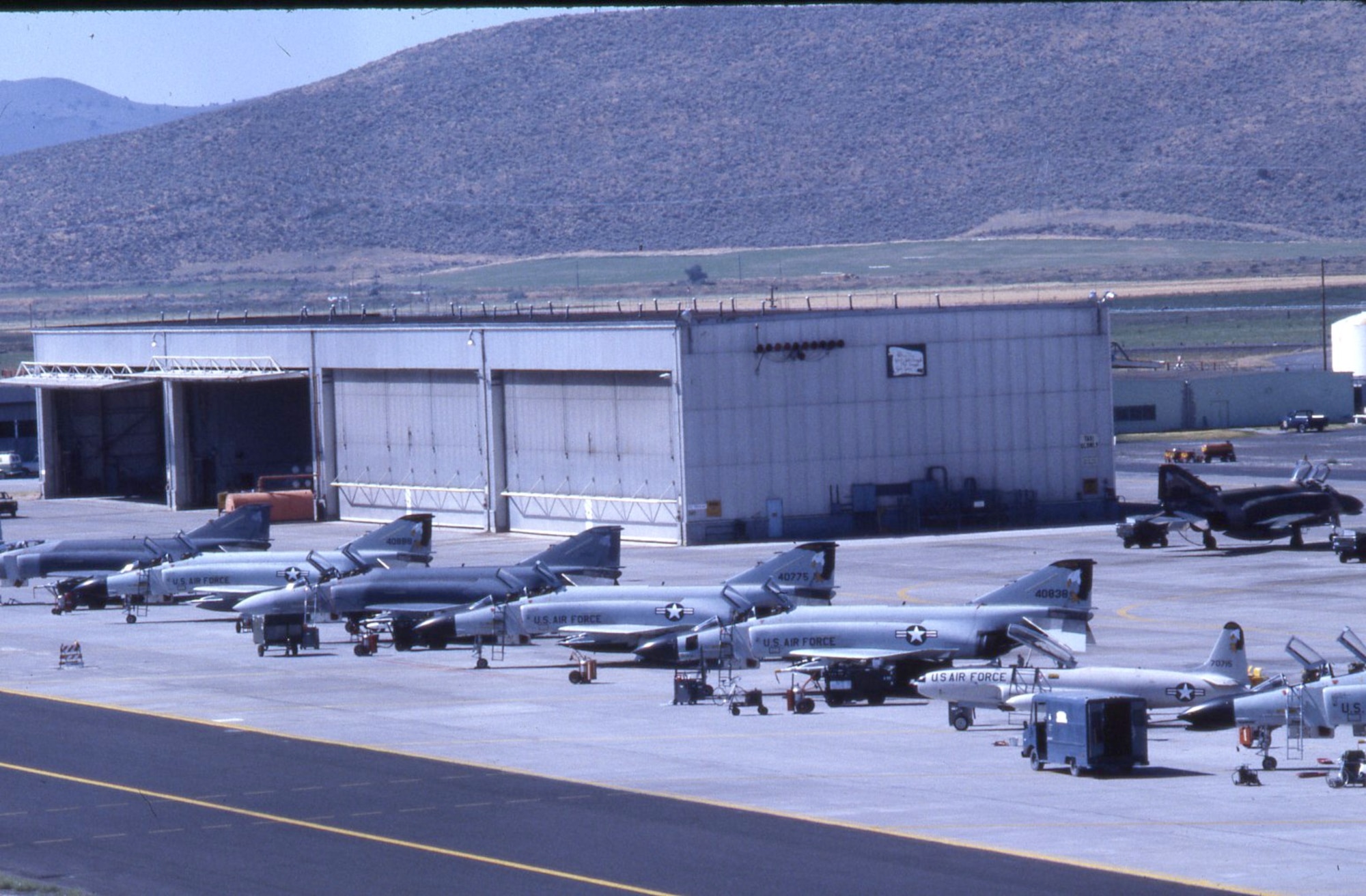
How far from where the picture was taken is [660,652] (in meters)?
50.3

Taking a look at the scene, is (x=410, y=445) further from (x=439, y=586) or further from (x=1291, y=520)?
(x=1291, y=520)

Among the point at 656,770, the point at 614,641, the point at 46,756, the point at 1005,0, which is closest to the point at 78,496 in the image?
the point at 614,641

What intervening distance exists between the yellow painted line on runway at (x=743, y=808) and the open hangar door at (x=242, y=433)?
60.7 m

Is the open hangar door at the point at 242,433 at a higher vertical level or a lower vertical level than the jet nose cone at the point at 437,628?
higher

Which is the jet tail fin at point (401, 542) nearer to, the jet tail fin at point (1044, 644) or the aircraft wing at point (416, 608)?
the aircraft wing at point (416, 608)

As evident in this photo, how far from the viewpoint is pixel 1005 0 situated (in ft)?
19.5

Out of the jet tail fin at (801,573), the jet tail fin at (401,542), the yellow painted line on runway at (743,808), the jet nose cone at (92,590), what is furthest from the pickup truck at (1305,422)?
the yellow painted line on runway at (743,808)

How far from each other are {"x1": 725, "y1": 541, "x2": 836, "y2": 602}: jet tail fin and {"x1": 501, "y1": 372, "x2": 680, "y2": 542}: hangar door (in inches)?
1116

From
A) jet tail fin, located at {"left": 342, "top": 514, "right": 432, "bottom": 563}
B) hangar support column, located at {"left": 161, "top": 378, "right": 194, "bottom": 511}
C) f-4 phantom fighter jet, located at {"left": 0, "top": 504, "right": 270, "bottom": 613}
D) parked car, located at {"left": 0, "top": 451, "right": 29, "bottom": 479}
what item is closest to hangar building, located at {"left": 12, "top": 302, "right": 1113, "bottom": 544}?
hangar support column, located at {"left": 161, "top": 378, "right": 194, "bottom": 511}

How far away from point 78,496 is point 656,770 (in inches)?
3555

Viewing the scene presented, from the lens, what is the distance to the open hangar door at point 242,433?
106 metres

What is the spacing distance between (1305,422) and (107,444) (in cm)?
8859

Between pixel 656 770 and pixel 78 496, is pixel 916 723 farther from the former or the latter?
pixel 78 496

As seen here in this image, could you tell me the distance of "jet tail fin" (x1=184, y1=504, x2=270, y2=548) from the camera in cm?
7169
